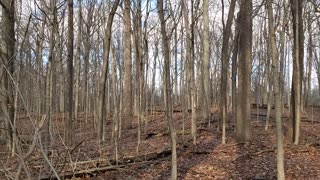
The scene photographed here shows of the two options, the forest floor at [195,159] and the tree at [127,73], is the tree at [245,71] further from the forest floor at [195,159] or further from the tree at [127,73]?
the tree at [127,73]

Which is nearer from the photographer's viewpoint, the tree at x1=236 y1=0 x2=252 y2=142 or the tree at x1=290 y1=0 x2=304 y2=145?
the tree at x1=290 y1=0 x2=304 y2=145

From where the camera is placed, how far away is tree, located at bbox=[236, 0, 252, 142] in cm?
1031

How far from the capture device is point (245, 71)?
34.1 ft

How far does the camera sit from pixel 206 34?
51.9 ft

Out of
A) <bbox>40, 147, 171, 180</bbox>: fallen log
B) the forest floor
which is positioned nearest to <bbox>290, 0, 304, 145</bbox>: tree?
the forest floor

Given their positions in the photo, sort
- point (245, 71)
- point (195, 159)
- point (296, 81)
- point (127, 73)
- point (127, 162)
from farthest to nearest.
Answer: point (127, 73)
point (245, 71)
point (296, 81)
point (195, 159)
point (127, 162)

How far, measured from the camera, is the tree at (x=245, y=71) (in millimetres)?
10312

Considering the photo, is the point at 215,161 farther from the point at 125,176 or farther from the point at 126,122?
the point at 126,122

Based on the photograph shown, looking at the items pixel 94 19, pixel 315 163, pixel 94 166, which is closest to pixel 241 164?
pixel 315 163

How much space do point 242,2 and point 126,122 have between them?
7703 mm

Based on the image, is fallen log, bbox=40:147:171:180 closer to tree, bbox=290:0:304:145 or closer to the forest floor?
the forest floor

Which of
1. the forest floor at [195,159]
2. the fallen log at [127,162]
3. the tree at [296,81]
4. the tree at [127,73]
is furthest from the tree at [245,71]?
the tree at [127,73]

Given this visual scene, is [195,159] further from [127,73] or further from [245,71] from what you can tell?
[127,73]

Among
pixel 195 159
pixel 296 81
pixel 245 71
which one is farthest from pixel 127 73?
pixel 296 81
